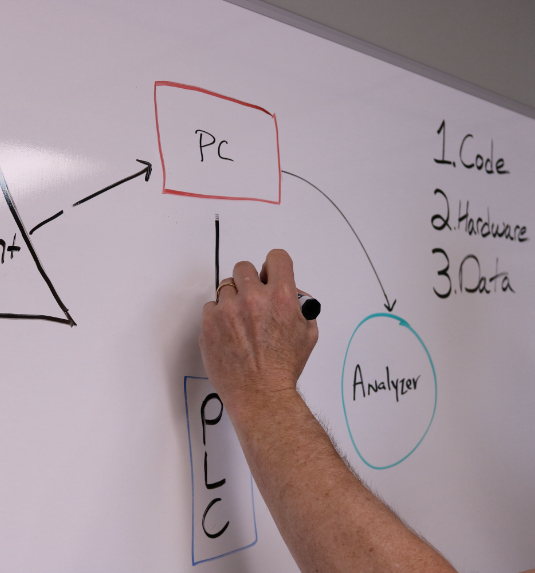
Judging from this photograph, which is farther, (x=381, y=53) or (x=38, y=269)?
(x=381, y=53)

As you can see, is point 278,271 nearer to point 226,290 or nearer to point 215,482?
point 226,290

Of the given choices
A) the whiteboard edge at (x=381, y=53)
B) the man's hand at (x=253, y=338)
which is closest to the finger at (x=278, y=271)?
the man's hand at (x=253, y=338)

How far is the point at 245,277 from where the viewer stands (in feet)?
1.69

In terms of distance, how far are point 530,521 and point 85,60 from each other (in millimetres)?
1001

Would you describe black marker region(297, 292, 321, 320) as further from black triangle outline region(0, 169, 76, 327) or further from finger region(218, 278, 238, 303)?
black triangle outline region(0, 169, 76, 327)

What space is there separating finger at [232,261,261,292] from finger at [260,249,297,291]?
0.05 feet

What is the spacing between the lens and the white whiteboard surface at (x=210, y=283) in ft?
1.50

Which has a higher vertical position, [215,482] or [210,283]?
[210,283]

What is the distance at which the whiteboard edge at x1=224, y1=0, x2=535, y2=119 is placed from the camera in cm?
61

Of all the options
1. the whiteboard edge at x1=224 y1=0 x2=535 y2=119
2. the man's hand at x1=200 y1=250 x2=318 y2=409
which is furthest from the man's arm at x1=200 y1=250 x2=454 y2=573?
the whiteboard edge at x1=224 y1=0 x2=535 y2=119

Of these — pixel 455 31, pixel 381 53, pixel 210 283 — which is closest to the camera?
pixel 210 283

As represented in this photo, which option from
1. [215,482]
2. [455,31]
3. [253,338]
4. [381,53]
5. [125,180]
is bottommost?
[215,482]

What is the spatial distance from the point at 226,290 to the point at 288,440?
0.17 metres

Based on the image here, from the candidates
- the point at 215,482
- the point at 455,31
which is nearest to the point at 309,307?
the point at 215,482
